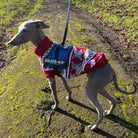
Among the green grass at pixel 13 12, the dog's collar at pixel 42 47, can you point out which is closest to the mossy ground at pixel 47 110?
the dog's collar at pixel 42 47

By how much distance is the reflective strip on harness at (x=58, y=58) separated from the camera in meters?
2.55

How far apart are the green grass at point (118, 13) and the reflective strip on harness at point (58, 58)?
3.97m

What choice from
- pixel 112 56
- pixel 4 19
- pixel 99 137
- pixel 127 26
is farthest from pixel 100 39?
pixel 4 19

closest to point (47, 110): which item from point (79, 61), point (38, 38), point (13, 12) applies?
point (79, 61)

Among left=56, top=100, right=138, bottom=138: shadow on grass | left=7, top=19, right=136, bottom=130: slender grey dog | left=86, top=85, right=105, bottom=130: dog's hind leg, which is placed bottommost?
left=56, top=100, right=138, bottom=138: shadow on grass

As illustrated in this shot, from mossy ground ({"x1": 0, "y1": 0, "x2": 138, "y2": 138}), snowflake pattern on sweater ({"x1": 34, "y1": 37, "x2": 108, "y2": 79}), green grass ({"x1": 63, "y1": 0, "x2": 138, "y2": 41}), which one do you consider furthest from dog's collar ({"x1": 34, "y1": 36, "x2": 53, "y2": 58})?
green grass ({"x1": 63, "y1": 0, "x2": 138, "y2": 41})

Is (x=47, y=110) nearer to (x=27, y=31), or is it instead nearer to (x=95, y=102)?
(x=95, y=102)

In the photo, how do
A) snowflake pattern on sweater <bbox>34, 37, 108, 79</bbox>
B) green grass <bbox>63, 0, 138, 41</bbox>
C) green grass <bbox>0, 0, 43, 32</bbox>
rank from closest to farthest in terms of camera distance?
1. snowflake pattern on sweater <bbox>34, 37, 108, 79</bbox>
2. green grass <bbox>63, 0, 138, 41</bbox>
3. green grass <bbox>0, 0, 43, 32</bbox>

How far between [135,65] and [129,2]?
18.8ft

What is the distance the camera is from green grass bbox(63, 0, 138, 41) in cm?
613

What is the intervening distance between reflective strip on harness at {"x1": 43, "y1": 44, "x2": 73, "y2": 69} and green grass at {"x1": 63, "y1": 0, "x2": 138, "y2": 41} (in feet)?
13.0

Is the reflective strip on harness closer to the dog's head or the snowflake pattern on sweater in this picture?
the snowflake pattern on sweater

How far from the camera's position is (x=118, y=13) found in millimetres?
7621

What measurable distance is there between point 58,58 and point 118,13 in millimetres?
6483
